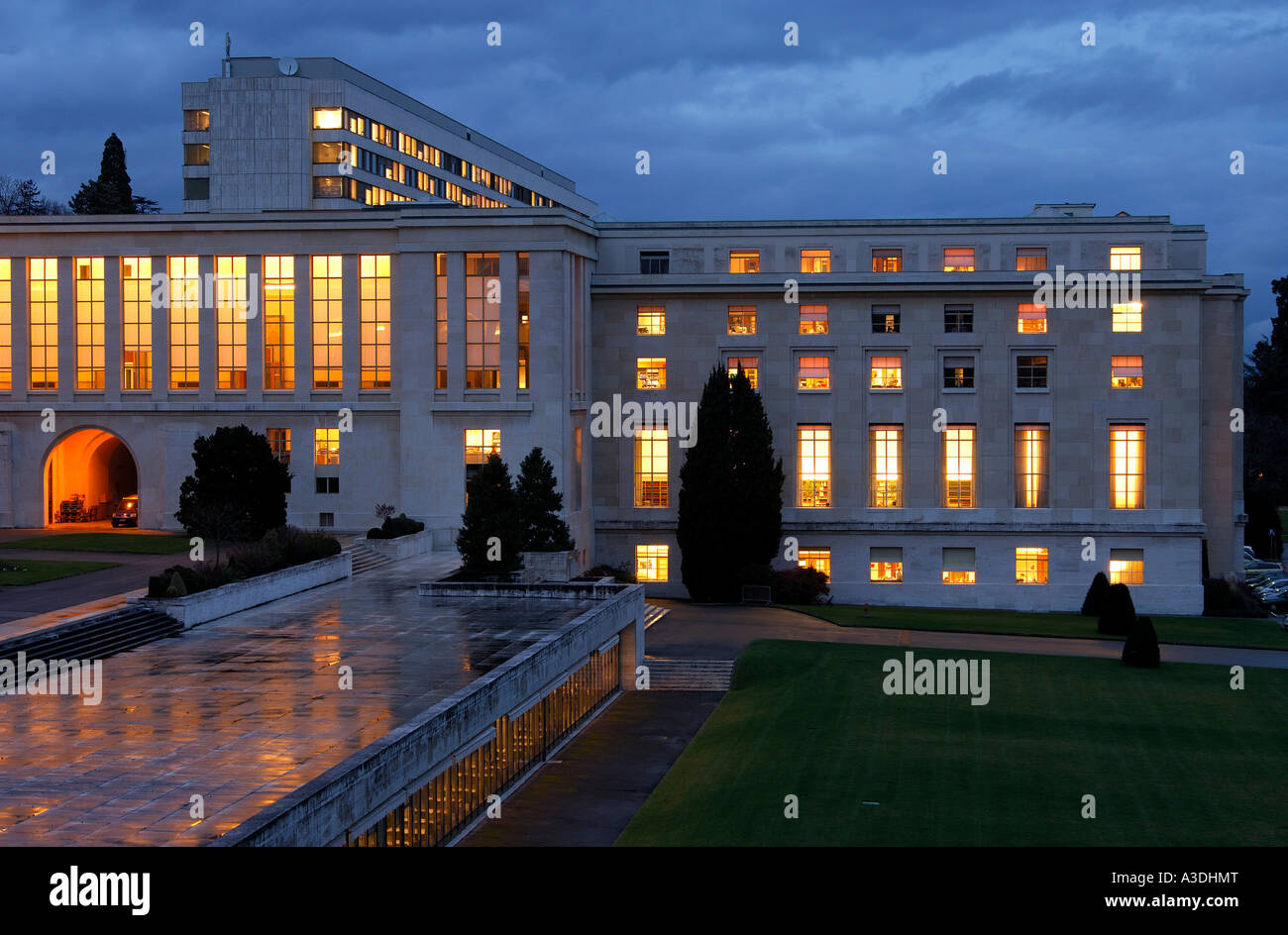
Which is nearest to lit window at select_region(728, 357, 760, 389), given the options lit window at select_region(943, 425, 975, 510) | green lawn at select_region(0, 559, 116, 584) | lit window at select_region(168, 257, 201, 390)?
lit window at select_region(943, 425, 975, 510)

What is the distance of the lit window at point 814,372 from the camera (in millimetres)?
69875

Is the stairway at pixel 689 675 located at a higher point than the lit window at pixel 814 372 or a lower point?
lower

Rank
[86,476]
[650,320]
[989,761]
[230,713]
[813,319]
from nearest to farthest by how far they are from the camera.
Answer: [230,713] < [989,761] < [813,319] < [86,476] < [650,320]

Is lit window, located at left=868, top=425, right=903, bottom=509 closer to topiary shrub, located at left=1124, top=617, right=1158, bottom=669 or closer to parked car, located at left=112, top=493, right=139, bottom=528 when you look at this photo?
topiary shrub, located at left=1124, top=617, right=1158, bottom=669

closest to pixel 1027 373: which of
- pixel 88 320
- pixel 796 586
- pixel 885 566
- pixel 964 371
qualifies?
pixel 964 371

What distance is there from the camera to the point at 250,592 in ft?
145

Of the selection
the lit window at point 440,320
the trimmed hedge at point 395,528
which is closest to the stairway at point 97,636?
the trimmed hedge at point 395,528

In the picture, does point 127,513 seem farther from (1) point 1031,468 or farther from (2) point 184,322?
(1) point 1031,468

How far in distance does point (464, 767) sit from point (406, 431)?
1507 inches

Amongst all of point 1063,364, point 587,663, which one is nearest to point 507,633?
point 587,663

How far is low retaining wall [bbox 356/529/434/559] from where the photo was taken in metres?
58.6

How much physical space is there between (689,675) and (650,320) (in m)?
27.9

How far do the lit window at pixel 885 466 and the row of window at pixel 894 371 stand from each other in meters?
2.40

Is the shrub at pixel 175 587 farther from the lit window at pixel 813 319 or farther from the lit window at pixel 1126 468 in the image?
the lit window at pixel 1126 468
